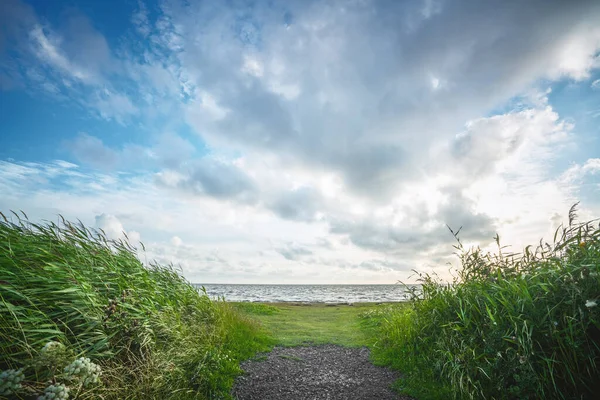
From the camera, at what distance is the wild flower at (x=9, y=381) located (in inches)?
134

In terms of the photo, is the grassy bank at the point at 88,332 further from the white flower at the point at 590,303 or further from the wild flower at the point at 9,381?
the white flower at the point at 590,303

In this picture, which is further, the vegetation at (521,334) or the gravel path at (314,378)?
the gravel path at (314,378)

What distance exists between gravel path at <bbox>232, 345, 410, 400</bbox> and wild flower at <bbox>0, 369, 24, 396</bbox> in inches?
149

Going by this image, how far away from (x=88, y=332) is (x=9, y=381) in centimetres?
142

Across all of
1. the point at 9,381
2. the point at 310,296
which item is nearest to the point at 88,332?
the point at 9,381

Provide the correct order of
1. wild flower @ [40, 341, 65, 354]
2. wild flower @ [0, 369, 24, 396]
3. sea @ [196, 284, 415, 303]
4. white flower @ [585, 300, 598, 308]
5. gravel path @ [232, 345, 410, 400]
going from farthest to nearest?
sea @ [196, 284, 415, 303], gravel path @ [232, 345, 410, 400], white flower @ [585, 300, 598, 308], wild flower @ [40, 341, 65, 354], wild flower @ [0, 369, 24, 396]

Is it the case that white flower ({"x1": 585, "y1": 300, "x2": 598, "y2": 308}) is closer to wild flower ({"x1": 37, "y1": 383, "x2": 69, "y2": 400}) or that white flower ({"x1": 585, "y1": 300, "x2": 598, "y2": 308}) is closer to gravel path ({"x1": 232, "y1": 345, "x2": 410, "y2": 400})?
gravel path ({"x1": 232, "y1": 345, "x2": 410, "y2": 400})

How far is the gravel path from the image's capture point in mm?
6238

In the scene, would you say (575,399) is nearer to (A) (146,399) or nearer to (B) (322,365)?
(B) (322,365)

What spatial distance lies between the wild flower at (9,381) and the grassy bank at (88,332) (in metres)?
0.01

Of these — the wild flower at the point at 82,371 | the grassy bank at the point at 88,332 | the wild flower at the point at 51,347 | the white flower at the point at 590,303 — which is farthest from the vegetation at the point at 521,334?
the wild flower at the point at 51,347

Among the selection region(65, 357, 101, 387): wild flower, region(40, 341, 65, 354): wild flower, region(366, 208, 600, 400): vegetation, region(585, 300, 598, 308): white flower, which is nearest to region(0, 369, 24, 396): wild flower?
region(40, 341, 65, 354): wild flower

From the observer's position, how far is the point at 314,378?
7.17 meters

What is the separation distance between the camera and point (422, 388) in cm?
608
